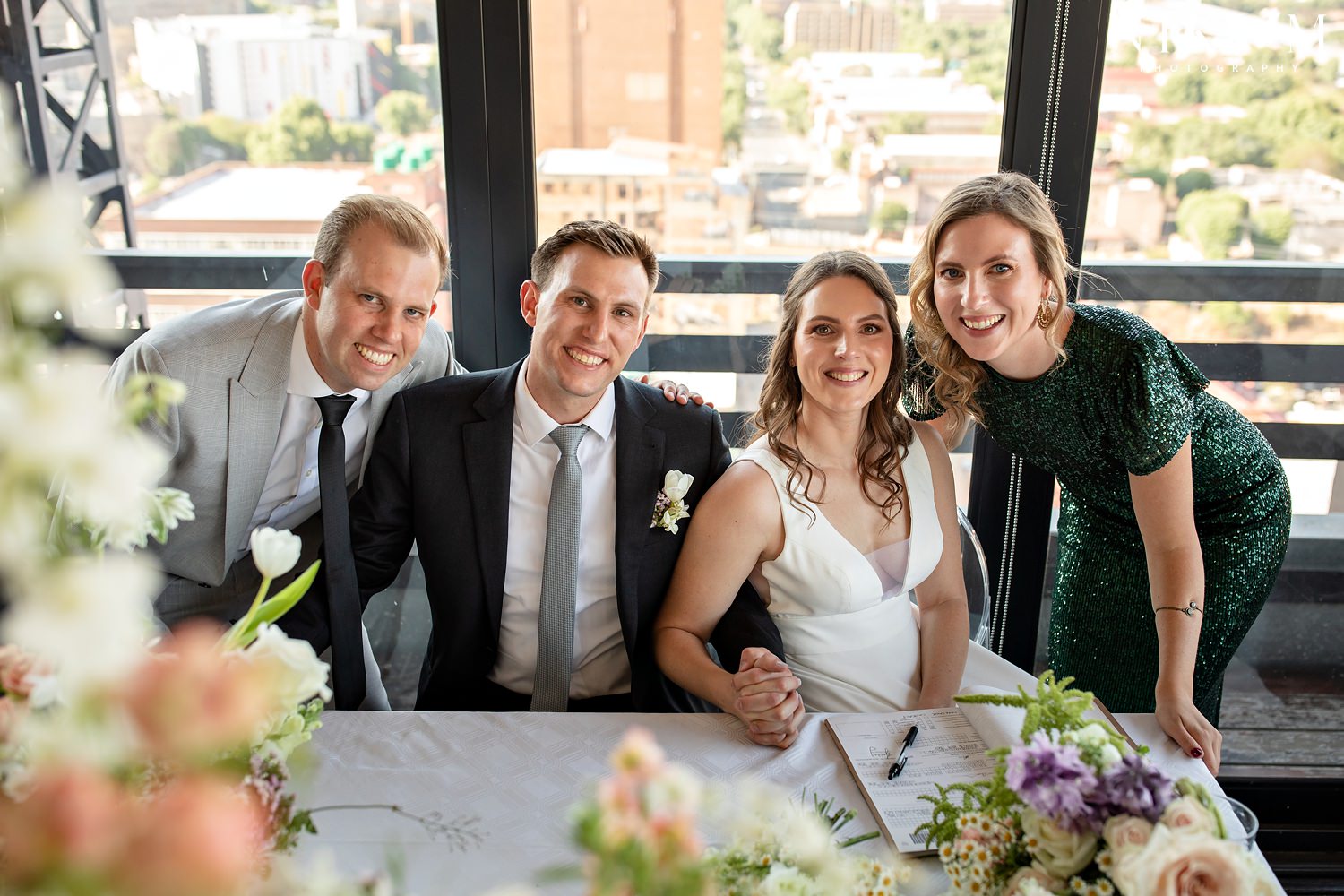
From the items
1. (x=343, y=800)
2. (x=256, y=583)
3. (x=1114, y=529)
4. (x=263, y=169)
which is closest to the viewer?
(x=343, y=800)

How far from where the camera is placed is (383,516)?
2078 mm

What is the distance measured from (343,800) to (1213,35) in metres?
2.53

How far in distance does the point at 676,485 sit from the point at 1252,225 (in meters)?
1.72

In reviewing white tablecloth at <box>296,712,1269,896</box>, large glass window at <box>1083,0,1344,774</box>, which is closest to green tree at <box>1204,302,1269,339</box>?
large glass window at <box>1083,0,1344,774</box>

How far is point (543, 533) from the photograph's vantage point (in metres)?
2.11

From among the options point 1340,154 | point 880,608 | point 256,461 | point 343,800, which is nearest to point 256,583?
point 256,461

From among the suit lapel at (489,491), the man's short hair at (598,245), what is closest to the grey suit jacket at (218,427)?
the suit lapel at (489,491)

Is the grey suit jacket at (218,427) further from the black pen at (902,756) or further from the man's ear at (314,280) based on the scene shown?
the black pen at (902,756)

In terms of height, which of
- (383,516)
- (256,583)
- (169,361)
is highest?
(169,361)

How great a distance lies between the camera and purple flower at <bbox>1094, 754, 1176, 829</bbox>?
38.6 inches

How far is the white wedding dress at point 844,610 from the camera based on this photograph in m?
2.04

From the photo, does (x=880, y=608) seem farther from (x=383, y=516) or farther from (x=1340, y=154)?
(x=1340, y=154)

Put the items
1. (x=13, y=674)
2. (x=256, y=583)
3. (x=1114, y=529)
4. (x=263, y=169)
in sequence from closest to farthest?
(x=13, y=674) → (x=256, y=583) → (x=1114, y=529) → (x=263, y=169)

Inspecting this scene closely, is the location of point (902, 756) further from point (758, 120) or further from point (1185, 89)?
point (1185, 89)
